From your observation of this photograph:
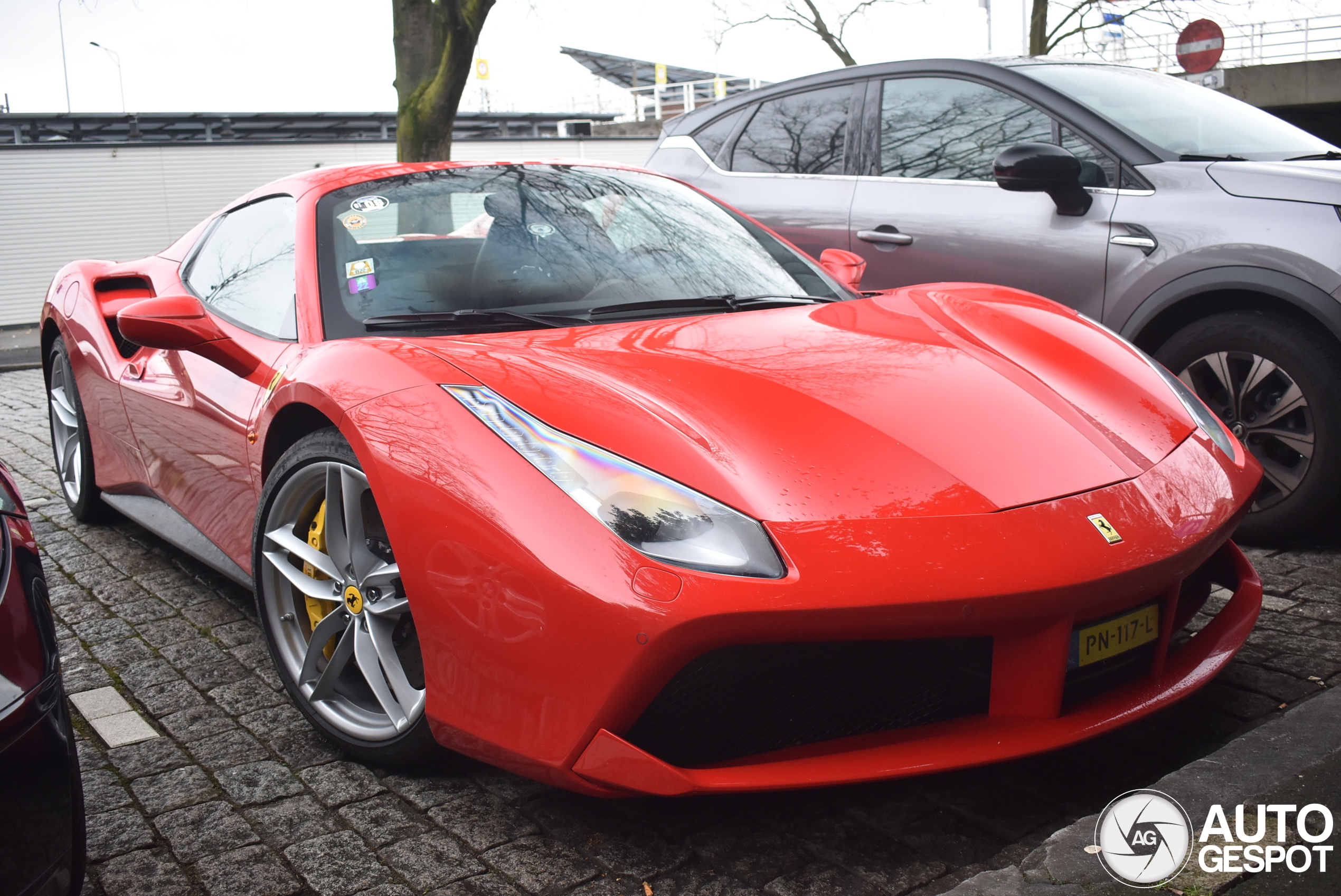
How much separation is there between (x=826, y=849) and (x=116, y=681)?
79.8 inches

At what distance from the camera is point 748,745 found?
1.92m

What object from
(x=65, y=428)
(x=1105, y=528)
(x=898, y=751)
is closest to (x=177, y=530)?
(x=65, y=428)

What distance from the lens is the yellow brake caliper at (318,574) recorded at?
101 inches

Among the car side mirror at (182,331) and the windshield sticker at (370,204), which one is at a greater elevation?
the windshield sticker at (370,204)

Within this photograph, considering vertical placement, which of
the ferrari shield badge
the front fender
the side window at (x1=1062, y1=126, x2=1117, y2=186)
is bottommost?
the ferrari shield badge

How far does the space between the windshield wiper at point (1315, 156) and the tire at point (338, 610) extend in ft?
11.7

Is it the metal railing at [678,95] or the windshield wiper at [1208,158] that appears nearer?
the windshield wiper at [1208,158]

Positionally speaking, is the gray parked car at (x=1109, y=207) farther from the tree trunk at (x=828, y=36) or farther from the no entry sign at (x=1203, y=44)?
the tree trunk at (x=828, y=36)

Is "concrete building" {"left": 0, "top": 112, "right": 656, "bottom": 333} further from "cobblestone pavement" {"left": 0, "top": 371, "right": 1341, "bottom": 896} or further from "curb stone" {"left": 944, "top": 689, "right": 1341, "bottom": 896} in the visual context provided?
"curb stone" {"left": 944, "top": 689, "right": 1341, "bottom": 896}

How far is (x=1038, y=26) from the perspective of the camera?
56.9ft

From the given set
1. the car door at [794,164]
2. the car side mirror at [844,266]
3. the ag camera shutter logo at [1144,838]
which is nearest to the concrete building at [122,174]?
the car door at [794,164]

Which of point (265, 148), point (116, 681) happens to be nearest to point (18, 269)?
point (265, 148)

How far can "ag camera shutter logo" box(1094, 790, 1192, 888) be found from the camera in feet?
5.68

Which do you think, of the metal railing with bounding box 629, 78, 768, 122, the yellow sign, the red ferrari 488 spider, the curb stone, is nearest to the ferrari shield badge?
the red ferrari 488 spider
